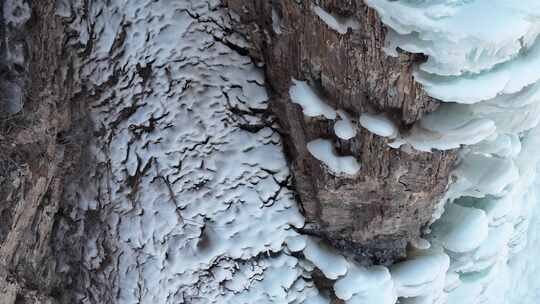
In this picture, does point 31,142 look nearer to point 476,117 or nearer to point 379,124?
point 379,124

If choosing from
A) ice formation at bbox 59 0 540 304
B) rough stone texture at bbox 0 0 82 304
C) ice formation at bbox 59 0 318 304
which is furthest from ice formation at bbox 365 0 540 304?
rough stone texture at bbox 0 0 82 304

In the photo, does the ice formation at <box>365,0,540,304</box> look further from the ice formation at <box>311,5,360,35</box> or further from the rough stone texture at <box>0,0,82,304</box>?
the rough stone texture at <box>0,0,82,304</box>

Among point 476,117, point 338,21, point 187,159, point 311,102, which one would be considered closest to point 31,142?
point 187,159

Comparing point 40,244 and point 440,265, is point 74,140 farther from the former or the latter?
point 440,265

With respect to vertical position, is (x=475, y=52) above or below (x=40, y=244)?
above

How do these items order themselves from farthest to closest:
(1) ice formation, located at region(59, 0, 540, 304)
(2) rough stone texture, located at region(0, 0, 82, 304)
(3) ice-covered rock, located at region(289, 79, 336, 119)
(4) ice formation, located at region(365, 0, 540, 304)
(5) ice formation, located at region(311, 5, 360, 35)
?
(1) ice formation, located at region(59, 0, 540, 304)
(2) rough stone texture, located at region(0, 0, 82, 304)
(3) ice-covered rock, located at region(289, 79, 336, 119)
(5) ice formation, located at region(311, 5, 360, 35)
(4) ice formation, located at region(365, 0, 540, 304)

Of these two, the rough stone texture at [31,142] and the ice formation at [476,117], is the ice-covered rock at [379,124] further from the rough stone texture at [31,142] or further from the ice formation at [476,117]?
the rough stone texture at [31,142]

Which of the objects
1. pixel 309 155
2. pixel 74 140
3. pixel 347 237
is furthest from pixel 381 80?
pixel 74 140

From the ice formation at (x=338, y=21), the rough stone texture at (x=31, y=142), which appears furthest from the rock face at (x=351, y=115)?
the rough stone texture at (x=31, y=142)
